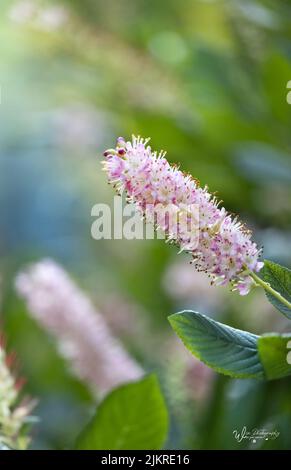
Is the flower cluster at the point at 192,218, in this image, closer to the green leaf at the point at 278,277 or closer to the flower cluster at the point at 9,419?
the green leaf at the point at 278,277

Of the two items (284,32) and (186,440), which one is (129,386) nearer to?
(186,440)

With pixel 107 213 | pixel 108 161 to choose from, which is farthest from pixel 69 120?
pixel 108 161

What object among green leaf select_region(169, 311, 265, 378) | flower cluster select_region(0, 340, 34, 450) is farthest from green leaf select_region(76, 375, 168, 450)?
green leaf select_region(169, 311, 265, 378)

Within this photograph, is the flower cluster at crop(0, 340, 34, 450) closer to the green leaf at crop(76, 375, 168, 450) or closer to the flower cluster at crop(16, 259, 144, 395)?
the green leaf at crop(76, 375, 168, 450)

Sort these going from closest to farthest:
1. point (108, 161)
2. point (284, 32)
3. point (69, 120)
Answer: point (108, 161) → point (284, 32) → point (69, 120)

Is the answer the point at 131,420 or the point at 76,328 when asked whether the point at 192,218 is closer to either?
the point at 131,420

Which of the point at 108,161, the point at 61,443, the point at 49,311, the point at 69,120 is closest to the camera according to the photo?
the point at 108,161

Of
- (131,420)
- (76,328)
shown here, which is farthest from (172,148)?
(131,420)
